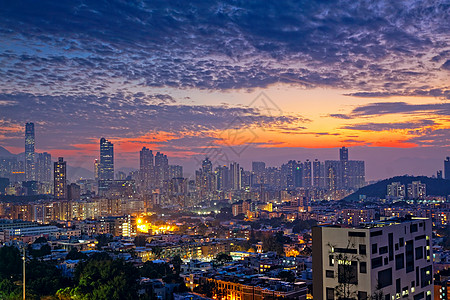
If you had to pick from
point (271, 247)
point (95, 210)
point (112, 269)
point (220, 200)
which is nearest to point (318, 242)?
point (112, 269)

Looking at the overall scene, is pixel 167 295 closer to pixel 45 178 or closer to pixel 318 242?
pixel 318 242

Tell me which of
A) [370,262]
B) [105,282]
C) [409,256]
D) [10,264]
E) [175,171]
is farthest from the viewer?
[175,171]

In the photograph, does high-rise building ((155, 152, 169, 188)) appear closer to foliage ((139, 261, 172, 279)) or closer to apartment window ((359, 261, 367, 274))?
foliage ((139, 261, 172, 279))

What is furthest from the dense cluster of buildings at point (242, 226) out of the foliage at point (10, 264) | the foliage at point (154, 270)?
the foliage at point (10, 264)

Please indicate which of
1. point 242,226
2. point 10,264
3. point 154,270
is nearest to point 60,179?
point 242,226

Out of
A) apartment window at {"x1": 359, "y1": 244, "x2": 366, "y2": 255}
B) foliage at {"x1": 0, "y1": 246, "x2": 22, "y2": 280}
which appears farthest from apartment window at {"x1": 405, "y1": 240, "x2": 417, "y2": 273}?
foliage at {"x1": 0, "y1": 246, "x2": 22, "y2": 280}

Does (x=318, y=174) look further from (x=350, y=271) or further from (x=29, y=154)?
(x=350, y=271)

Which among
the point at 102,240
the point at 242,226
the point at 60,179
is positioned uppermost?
the point at 60,179
